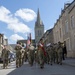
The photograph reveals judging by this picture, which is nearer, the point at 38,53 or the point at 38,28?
the point at 38,53

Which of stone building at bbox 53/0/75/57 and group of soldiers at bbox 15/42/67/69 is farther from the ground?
stone building at bbox 53/0/75/57

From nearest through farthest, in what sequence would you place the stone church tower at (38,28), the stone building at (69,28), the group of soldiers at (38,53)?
the group of soldiers at (38,53)
the stone building at (69,28)
the stone church tower at (38,28)

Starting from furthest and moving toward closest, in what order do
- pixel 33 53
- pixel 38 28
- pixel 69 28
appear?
pixel 38 28
pixel 69 28
pixel 33 53

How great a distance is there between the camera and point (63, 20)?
4766cm

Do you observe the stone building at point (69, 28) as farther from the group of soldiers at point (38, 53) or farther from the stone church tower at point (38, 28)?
the stone church tower at point (38, 28)

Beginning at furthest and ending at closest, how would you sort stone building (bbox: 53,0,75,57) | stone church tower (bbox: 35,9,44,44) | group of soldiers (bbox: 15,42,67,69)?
stone church tower (bbox: 35,9,44,44)
stone building (bbox: 53,0,75,57)
group of soldiers (bbox: 15,42,67,69)

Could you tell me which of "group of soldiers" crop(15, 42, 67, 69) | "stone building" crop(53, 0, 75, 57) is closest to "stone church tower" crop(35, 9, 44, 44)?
"stone building" crop(53, 0, 75, 57)

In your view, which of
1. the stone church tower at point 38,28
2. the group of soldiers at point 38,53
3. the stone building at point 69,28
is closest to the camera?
the group of soldiers at point 38,53

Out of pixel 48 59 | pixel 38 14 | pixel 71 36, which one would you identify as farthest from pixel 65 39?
pixel 38 14

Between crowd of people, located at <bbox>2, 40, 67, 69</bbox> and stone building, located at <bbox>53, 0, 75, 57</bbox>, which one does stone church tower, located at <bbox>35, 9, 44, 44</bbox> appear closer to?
stone building, located at <bbox>53, 0, 75, 57</bbox>

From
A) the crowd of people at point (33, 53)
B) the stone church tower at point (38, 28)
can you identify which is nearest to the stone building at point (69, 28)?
the crowd of people at point (33, 53)

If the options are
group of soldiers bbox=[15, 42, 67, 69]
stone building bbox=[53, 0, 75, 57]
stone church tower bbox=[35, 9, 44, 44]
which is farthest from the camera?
stone church tower bbox=[35, 9, 44, 44]

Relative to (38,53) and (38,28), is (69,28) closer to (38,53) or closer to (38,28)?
(38,53)

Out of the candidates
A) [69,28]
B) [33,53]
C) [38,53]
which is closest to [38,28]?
[69,28]
